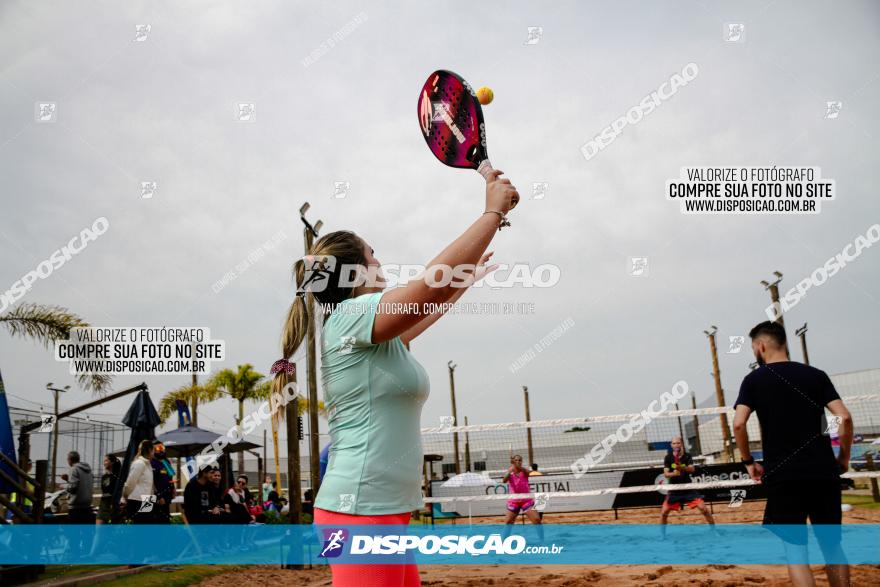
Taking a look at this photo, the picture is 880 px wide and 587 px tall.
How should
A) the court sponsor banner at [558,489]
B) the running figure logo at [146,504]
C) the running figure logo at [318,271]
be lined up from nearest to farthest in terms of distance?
the running figure logo at [318,271], the running figure logo at [146,504], the court sponsor banner at [558,489]

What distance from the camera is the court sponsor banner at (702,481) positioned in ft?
40.0

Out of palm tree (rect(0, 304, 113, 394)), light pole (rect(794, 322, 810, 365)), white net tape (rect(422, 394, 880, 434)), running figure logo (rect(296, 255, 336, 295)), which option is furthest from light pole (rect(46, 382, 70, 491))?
light pole (rect(794, 322, 810, 365))

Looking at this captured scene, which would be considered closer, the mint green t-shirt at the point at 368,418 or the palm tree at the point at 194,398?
the mint green t-shirt at the point at 368,418

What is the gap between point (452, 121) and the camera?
3135 mm

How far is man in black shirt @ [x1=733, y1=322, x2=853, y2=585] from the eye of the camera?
3695 mm

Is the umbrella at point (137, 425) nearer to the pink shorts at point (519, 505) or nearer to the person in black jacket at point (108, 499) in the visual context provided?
the person in black jacket at point (108, 499)

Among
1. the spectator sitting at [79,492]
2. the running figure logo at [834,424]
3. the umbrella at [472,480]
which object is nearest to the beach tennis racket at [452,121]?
the running figure logo at [834,424]

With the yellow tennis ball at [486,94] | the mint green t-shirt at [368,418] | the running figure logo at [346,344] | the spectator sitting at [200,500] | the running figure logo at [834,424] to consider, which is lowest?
the spectator sitting at [200,500]

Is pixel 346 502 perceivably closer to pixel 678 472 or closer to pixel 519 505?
pixel 519 505

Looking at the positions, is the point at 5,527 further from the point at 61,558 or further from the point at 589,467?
the point at 589,467

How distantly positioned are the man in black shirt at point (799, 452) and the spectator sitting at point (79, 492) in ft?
29.2

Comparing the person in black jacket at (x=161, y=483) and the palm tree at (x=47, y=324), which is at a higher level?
the palm tree at (x=47, y=324)

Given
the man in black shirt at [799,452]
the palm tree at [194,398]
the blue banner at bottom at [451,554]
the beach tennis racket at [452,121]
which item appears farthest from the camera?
the palm tree at [194,398]

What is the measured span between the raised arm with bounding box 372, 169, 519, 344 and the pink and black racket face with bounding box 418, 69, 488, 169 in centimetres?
115
